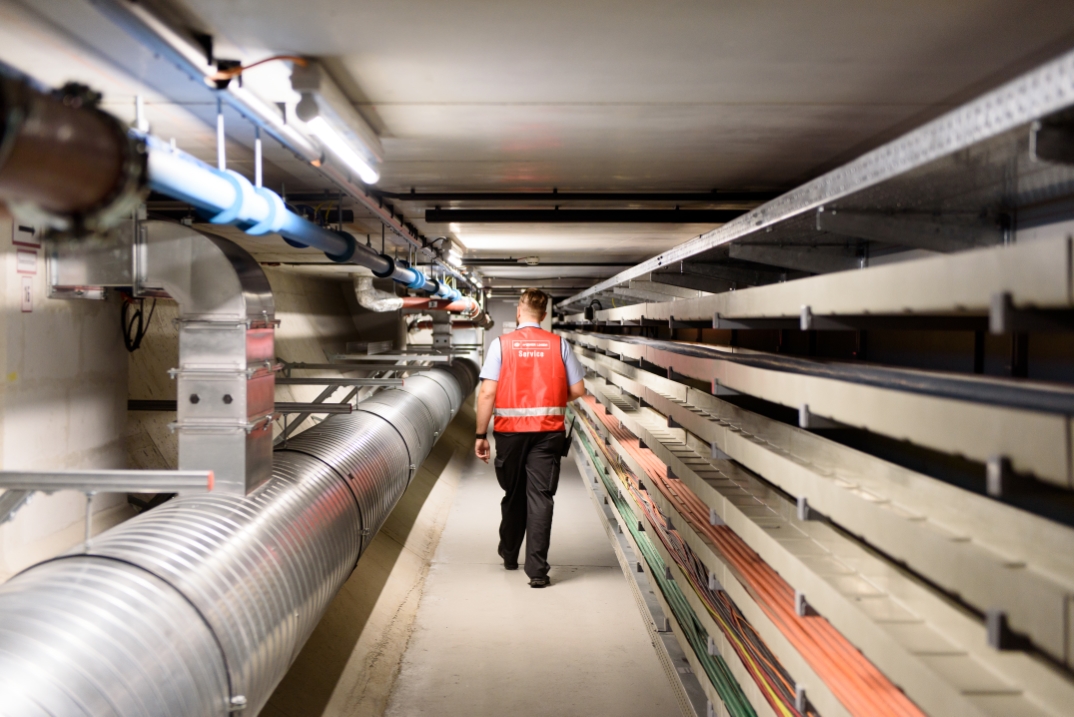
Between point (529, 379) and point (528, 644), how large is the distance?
1330 millimetres

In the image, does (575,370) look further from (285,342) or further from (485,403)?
(285,342)

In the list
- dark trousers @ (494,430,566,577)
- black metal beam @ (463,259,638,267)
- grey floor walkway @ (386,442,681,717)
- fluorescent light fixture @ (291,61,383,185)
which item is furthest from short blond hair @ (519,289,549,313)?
black metal beam @ (463,259,638,267)

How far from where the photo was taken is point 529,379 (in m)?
3.82

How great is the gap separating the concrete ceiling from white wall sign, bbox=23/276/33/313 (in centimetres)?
83

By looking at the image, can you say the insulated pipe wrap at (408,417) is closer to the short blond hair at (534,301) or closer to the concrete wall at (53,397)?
the short blond hair at (534,301)

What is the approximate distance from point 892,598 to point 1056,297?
0.79 metres

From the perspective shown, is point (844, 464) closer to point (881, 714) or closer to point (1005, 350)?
point (881, 714)

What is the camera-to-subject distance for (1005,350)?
1819 millimetres

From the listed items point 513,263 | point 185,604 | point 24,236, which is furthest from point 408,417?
point 513,263

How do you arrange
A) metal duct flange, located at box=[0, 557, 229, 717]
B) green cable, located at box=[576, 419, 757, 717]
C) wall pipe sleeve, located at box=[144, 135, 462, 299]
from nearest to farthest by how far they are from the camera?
metal duct flange, located at box=[0, 557, 229, 717] → wall pipe sleeve, located at box=[144, 135, 462, 299] → green cable, located at box=[576, 419, 757, 717]

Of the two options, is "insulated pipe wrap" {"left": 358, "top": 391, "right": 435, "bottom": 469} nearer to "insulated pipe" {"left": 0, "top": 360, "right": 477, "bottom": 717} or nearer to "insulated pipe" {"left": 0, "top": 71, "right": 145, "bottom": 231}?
"insulated pipe" {"left": 0, "top": 360, "right": 477, "bottom": 717}

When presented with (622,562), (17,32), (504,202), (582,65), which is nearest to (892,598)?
(582,65)

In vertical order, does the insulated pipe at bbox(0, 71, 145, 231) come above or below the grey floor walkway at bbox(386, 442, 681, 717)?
above

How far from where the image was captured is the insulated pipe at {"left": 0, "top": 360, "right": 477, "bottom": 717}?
1.37 meters
